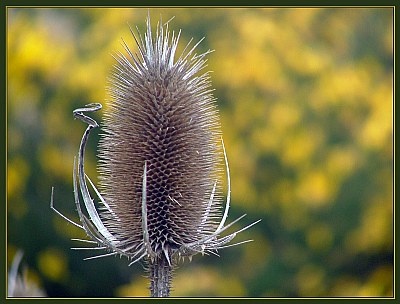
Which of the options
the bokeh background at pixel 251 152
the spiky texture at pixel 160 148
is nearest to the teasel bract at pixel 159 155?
the spiky texture at pixel 160 148

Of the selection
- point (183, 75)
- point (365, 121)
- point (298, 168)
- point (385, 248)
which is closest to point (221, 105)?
point (298, 168)

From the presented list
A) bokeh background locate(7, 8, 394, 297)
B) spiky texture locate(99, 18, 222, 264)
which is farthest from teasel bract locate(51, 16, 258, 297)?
bokeh background locate(7, 8, 394, 297)

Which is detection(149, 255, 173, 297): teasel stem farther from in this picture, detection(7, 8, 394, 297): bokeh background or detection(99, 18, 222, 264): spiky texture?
detection(7, 8, 394, 297): bokeh background

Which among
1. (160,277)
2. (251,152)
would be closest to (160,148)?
(160,277)

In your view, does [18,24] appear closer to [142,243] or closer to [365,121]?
[365,121]

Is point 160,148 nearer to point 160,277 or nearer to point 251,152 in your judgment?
point 160,277

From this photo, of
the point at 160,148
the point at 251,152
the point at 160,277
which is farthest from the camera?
the point at 251,152
